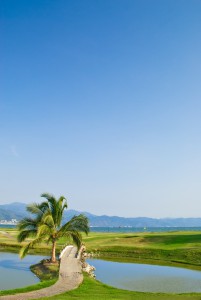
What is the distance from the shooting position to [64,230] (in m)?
44.1

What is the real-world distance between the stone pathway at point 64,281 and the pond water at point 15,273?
316 cm

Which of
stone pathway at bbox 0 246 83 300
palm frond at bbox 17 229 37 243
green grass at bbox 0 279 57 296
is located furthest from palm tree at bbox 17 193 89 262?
green grass at bbox 0 279 57 296

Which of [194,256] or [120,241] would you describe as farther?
[120,241]

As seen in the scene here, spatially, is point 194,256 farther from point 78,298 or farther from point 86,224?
point 78,298

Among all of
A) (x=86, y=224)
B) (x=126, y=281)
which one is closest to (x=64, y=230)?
(x=86, y=224)

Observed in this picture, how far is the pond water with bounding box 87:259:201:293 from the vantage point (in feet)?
101

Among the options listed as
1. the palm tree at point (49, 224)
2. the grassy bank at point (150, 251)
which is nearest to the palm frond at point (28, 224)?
the palm tree at point (49, 224)

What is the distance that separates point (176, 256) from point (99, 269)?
13.2m

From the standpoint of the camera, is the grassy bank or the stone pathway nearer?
the stone pathway

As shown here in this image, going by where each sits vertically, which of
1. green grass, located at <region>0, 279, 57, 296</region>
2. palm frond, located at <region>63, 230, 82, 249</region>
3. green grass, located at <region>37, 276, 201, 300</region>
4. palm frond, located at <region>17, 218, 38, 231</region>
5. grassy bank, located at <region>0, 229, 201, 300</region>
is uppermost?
palm frond, located at <region>17, 218, 38, 231</region>

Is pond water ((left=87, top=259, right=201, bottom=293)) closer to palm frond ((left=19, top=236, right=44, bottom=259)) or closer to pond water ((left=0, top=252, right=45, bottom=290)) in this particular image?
pond water ((left=0, top=252, right=45, bottom=290))

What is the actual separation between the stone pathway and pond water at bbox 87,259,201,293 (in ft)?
8.96

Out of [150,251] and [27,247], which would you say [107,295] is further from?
[150,251]

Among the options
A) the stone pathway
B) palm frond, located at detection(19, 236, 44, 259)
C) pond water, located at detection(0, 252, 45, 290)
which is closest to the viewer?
the stone pathway
